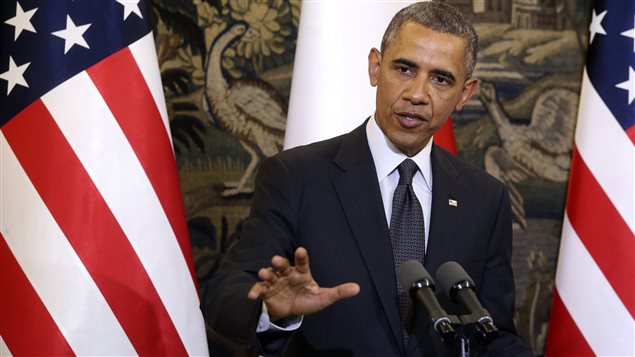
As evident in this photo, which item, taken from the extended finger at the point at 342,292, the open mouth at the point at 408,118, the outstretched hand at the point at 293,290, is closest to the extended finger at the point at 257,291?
the outstretched hand at the point at 293,290

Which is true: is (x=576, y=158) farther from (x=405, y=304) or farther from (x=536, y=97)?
(x=405, y=304)

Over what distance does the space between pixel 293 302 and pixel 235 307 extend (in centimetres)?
15

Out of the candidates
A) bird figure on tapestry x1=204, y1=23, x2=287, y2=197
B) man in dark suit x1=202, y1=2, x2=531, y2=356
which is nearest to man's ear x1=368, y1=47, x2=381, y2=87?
man in dark suit x1=202, y1=2, x2=531, y2=356

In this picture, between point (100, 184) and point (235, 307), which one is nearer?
point (235, 307)

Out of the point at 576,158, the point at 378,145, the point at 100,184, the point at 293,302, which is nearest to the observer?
the point at 293,302

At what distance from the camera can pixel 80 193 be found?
2.55m

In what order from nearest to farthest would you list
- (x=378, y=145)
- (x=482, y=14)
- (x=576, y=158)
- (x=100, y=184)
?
(x=378, y=145)
(x=100, y=184)
(x=576, y=158)
(x=482, y=14)

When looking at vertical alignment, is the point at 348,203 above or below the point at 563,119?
above

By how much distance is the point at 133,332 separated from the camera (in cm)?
258

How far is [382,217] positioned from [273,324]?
405 millimetres

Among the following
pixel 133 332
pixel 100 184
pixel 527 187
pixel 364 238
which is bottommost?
pixel 527 187

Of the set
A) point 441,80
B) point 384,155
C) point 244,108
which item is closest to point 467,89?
point 441,80

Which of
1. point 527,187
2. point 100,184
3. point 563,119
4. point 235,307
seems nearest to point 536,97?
point 563,119

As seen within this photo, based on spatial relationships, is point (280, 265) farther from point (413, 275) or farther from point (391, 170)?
point (391, 170)
